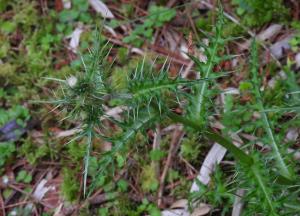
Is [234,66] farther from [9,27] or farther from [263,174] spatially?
[9,27]

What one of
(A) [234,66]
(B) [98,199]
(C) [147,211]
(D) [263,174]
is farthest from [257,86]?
(B) [98,199]

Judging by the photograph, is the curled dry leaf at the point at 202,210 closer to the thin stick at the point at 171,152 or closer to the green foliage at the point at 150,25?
the thin stick at the point at 171,152

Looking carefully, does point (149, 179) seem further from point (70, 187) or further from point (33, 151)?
point (33, 151)

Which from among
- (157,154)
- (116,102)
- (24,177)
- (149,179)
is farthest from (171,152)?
(24,177)

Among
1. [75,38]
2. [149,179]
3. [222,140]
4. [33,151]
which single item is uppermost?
[222,140]

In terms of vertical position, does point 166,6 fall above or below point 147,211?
above

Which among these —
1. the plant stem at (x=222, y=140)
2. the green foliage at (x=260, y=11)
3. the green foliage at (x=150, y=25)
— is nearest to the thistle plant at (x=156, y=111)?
the plant stem at (x=222, y=140)

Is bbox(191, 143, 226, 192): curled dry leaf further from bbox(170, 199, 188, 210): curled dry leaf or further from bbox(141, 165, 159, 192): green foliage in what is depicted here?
bbox(141, 165, 159, 192): green foliage
